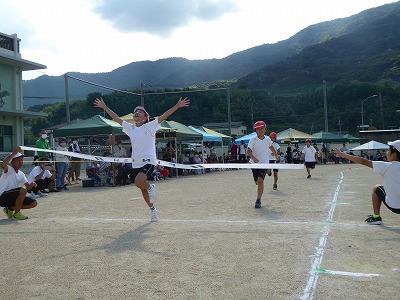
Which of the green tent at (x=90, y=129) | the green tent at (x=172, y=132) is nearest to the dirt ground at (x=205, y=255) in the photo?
the green tent at (x=90, y=129)

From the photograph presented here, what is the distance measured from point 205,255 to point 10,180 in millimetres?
5017

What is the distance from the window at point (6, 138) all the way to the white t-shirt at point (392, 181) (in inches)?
942

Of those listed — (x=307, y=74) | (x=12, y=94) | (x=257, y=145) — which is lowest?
(x=257, y=145)

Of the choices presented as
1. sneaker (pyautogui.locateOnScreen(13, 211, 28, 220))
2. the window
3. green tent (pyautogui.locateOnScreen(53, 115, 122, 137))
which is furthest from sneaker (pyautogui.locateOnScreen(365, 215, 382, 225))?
the window

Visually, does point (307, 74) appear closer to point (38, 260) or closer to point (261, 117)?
point (261, 117)

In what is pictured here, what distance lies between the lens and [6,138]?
26.5m

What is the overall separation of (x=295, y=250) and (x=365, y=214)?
310 cm

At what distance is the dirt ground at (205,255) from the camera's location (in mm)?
3791

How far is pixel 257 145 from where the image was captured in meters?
9.47

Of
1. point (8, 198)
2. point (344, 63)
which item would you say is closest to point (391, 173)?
point (8, 198)

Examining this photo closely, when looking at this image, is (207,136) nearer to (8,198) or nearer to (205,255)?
(8,198)

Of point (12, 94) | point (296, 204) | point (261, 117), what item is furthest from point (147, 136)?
point (261, 117)

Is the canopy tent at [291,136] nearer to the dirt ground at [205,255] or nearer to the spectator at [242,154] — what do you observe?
the spectator at [242,154]

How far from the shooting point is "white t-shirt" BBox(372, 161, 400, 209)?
6277 millimetres
